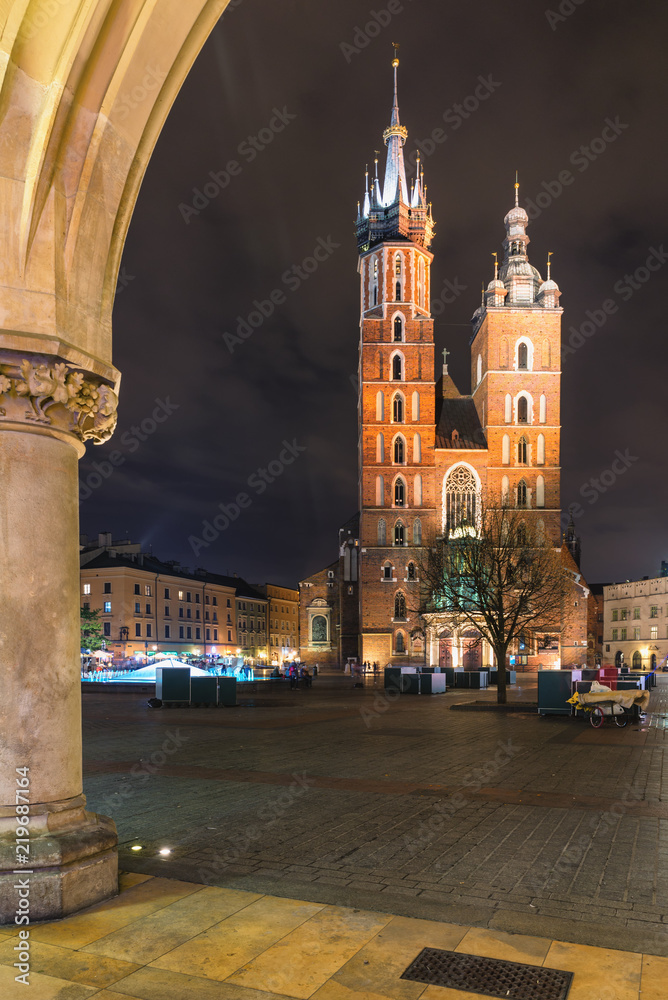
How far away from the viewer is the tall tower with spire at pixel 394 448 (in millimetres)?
Answer: 64625

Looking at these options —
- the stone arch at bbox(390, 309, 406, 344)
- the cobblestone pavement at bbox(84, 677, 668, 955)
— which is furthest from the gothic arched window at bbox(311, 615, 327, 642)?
the cobblestone pavement at bbox(84, 677, 668, 955)

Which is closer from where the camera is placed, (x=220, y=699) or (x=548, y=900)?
(x=548, y=900)

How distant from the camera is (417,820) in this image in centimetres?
825

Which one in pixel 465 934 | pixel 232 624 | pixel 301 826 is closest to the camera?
pixel 465 934

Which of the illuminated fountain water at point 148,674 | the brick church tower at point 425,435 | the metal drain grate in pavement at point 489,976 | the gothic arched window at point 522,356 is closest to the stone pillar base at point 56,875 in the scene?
the metal drain grate in pavement at point 489,976

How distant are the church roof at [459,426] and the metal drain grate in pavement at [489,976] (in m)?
64.8

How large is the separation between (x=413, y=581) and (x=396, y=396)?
15648 millimetres

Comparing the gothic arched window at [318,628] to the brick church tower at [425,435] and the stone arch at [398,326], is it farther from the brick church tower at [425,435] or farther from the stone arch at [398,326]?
the stone arch at [398,326]

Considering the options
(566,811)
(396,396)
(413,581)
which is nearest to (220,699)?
(566,811)

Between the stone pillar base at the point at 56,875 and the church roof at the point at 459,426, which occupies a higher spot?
the church roof at the point at 459,426

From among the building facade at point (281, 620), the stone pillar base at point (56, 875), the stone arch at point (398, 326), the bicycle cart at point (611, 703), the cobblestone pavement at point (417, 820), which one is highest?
the stone arch at point (398, 326)

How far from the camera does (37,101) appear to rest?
5.36m

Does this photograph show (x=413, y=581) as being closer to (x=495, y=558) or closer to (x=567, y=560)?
(x=567, y=560)

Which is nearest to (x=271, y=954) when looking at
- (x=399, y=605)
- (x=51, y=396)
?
(x=51, y=396)
